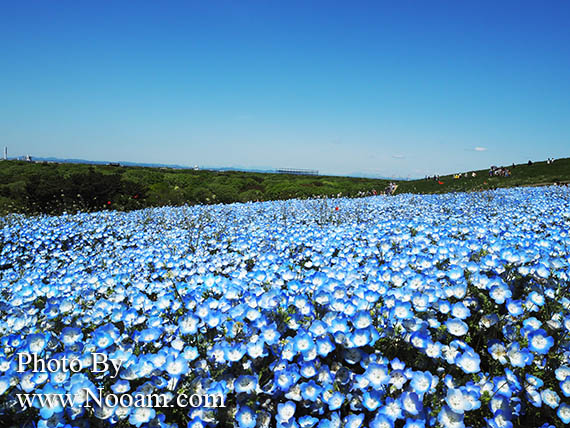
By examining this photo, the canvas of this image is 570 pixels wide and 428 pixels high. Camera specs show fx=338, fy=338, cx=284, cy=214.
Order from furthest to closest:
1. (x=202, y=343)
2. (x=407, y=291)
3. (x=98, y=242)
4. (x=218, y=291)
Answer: (x=98, y=242)
(x=218, y=291)
(x=407, y=291)
(x=202, y=343)

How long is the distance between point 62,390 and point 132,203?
13.6 meters

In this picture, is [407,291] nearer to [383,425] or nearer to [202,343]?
[383,425]

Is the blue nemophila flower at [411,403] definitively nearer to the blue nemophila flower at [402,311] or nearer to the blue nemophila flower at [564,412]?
the blue nemophila flower at [402,311]

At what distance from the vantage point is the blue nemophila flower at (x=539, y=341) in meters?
1.84

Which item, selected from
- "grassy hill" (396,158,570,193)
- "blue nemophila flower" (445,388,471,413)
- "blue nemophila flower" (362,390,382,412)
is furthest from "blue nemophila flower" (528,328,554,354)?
"grassy hill" (396,158,570,193)

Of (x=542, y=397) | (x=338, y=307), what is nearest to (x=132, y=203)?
(x=338, y=307)

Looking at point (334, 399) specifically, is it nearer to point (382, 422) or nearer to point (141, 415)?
point (382, 422)

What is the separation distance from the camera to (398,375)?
5.82 feet

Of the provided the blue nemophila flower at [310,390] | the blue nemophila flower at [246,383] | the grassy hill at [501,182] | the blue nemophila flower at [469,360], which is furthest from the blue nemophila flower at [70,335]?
the grassy hill at [501,182]

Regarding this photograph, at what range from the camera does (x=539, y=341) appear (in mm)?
1867

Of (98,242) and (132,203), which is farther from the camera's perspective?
(132,203)

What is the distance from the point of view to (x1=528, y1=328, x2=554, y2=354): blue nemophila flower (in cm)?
184

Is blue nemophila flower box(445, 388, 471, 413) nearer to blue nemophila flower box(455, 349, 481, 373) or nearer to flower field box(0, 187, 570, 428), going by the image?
flower field box(0, 187, 570, 428)

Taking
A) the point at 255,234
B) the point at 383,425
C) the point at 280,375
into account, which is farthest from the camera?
the point at 255,234
